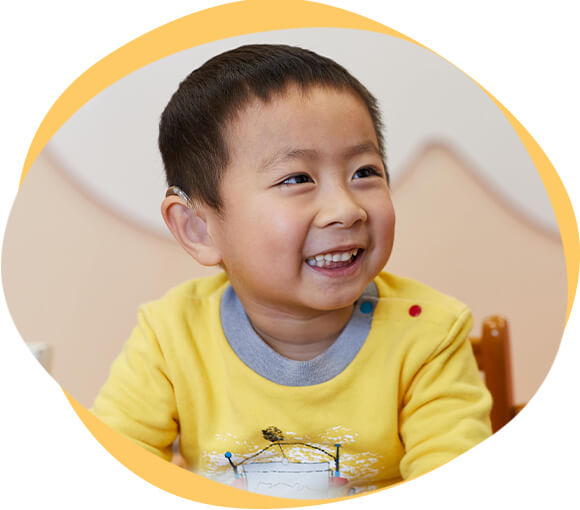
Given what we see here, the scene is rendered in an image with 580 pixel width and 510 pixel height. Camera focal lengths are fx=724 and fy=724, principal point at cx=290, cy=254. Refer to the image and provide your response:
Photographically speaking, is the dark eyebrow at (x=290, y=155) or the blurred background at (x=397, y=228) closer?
the dark eyebrow at (x=290, y=155)

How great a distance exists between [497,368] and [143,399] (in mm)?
361

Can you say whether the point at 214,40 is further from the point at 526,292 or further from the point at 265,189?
the point at 526,292

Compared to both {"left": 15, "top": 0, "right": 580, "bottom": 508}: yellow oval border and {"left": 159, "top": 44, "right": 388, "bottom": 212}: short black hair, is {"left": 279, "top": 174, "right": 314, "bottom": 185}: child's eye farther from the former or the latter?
{"left": 15, "top": 0, "right": 580, "bottom": 508}: yellow oval border

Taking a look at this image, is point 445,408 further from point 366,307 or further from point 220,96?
point 220,96

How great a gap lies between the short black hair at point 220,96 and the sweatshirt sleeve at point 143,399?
161 mm

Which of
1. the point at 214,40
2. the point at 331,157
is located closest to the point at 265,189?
the point at 331,157

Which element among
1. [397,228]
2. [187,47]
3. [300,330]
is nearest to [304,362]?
[300,330]

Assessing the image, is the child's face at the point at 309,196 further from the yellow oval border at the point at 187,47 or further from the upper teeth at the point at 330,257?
the yellow oval border at the point at 187,47

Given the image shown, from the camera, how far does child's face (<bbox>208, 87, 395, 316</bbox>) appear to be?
551mm

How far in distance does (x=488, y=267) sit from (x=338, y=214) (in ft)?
0.71

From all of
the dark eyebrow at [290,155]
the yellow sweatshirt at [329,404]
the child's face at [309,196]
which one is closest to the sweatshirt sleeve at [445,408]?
the yellow sweatshirt at [329,404]

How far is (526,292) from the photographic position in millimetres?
696

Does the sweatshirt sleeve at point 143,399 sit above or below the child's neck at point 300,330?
below

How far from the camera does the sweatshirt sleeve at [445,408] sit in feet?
2.01
